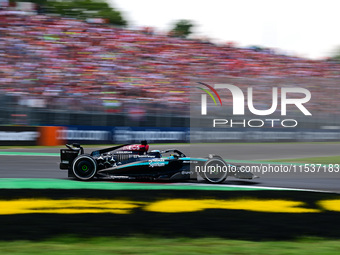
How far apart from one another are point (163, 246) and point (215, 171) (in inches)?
157

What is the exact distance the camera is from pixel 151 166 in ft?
25.7

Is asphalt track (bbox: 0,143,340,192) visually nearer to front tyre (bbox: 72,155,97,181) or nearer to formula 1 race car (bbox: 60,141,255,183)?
formula 1 race car (bbox: 60,141,255,183)

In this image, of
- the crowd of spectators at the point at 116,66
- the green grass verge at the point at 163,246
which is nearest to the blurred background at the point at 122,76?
the crowd of spectators at the point at 116,66

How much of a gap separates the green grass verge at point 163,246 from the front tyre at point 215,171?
11.6 ft

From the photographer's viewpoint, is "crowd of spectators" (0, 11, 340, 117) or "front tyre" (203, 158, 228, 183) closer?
"front tyre" (203, 158, 228, 183)

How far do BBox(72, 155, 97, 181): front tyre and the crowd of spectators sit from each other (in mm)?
7873

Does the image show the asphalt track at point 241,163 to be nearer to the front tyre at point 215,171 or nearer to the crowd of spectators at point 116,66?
the front tyre at point 215,171

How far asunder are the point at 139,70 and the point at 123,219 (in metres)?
15.1

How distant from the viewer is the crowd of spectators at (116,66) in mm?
16875

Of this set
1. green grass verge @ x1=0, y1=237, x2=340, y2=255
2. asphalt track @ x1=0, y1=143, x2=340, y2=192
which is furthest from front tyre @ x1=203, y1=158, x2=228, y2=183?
green grass verge @ x1=0, y1=237, x2=340, y2=255

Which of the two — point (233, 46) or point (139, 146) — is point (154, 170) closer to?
point (139, 146)

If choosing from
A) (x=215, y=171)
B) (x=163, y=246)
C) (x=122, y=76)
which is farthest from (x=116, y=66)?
(x=163, y=246)

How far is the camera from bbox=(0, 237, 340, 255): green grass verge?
3818mm

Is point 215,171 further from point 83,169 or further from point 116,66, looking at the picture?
point 116,66
